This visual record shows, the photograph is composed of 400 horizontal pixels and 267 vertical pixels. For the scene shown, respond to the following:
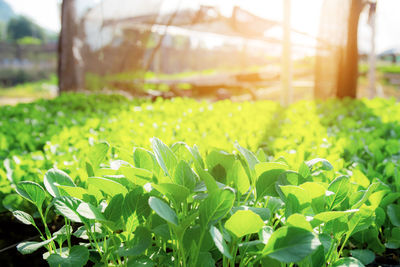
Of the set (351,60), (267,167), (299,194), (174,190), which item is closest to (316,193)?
(299,194)

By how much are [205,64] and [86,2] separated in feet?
69.4

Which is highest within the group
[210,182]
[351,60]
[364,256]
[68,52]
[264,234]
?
[68,52]

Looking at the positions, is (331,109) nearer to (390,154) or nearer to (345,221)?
(390,154)

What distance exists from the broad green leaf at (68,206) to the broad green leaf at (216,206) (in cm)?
32

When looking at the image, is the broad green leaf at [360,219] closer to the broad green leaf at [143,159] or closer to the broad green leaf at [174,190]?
the broad green leaf at [174,190]

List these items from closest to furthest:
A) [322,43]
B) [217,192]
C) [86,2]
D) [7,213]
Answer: [217,192] → [7,213] → [322,43] → [86,2]

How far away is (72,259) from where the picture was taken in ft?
3.25

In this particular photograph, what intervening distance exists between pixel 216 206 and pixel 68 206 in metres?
0.39

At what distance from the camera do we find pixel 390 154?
2100 millimetres

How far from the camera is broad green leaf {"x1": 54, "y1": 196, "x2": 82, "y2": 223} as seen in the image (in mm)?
941

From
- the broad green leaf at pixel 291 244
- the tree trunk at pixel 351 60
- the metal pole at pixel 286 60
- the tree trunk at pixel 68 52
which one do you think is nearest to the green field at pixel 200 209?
the broad green leaf at pixel 291 244

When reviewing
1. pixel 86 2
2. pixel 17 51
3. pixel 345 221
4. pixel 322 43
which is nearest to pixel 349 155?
pixel 345 221

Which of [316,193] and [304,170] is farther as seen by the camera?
[304,170]

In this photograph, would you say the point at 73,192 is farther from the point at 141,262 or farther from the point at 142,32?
the point at 142,32
